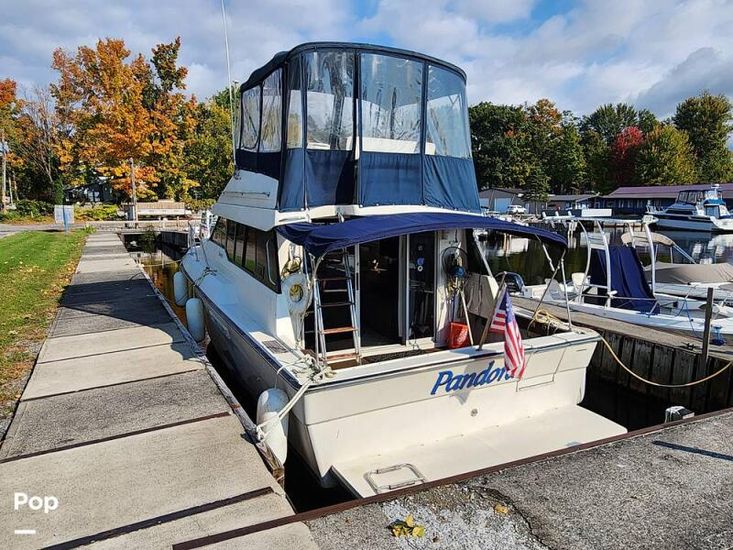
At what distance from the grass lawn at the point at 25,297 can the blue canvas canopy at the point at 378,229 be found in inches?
142

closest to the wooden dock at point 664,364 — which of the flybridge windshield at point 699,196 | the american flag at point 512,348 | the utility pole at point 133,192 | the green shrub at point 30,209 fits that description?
the american flag at point 512,348

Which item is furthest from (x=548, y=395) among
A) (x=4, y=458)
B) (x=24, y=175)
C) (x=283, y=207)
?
(x=24, y=175)

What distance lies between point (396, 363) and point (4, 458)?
3.63 m

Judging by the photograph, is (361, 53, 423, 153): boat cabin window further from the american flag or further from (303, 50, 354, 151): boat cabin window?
the american flag

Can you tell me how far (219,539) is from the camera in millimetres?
3211

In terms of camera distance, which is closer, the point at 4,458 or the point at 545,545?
the point at 545,545

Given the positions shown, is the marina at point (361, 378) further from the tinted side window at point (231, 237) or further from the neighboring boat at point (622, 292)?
the tinted side window at point (231, 237)

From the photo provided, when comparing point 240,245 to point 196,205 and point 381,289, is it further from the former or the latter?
point 196,205

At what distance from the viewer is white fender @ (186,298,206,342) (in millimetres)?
8945

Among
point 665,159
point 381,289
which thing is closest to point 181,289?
point 381,289

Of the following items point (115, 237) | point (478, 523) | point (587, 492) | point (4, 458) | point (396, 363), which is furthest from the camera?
point (115, 237)

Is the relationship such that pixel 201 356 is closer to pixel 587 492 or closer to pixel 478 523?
pixel 478 523

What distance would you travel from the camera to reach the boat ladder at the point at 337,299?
206 inches

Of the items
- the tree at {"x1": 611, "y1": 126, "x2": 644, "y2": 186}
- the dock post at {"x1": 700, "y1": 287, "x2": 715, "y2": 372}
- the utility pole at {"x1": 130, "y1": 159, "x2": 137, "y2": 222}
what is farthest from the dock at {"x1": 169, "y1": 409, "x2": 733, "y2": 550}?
the tree at {"x1": 611, "y1": 126, "x2": 644, "y2": 186}
